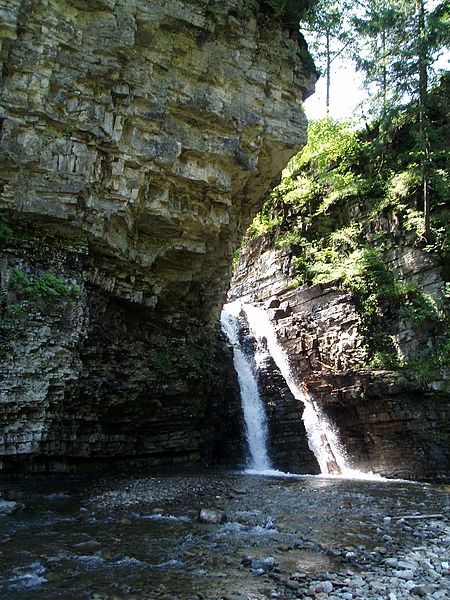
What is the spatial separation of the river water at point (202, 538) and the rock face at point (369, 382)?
3.36m

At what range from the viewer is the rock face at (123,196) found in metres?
9.45

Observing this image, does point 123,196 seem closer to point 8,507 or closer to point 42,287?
point 42,287

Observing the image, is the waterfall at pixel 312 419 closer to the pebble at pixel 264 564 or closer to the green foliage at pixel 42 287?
the green foliage at pixel 42 287

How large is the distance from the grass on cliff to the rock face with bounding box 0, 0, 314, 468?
17.8 feet

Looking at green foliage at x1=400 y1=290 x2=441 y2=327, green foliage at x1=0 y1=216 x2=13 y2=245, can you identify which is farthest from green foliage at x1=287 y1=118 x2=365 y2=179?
green foliage at x1=0 y1=216 x2=13 y2=245

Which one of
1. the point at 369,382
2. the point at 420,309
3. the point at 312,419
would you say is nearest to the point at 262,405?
the point at 312,419

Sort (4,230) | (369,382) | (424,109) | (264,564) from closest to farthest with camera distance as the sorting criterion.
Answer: (264,564)
(4,230)
(369,382)
(424,109)

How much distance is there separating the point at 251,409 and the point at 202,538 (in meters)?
9.97

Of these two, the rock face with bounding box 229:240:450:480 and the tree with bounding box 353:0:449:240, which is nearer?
the rock face with bounding box 229:240:450:480

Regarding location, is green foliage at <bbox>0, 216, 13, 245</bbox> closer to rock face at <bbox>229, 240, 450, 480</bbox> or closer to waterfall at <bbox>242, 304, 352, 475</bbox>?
rock face at <bbox>229, 240, 450, 480</bbox>

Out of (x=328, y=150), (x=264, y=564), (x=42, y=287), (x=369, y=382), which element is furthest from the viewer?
(x=328, y=150)

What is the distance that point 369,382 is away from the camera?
15578 millimetres

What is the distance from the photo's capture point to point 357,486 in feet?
39.4

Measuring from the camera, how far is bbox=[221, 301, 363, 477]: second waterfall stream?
15.5m
